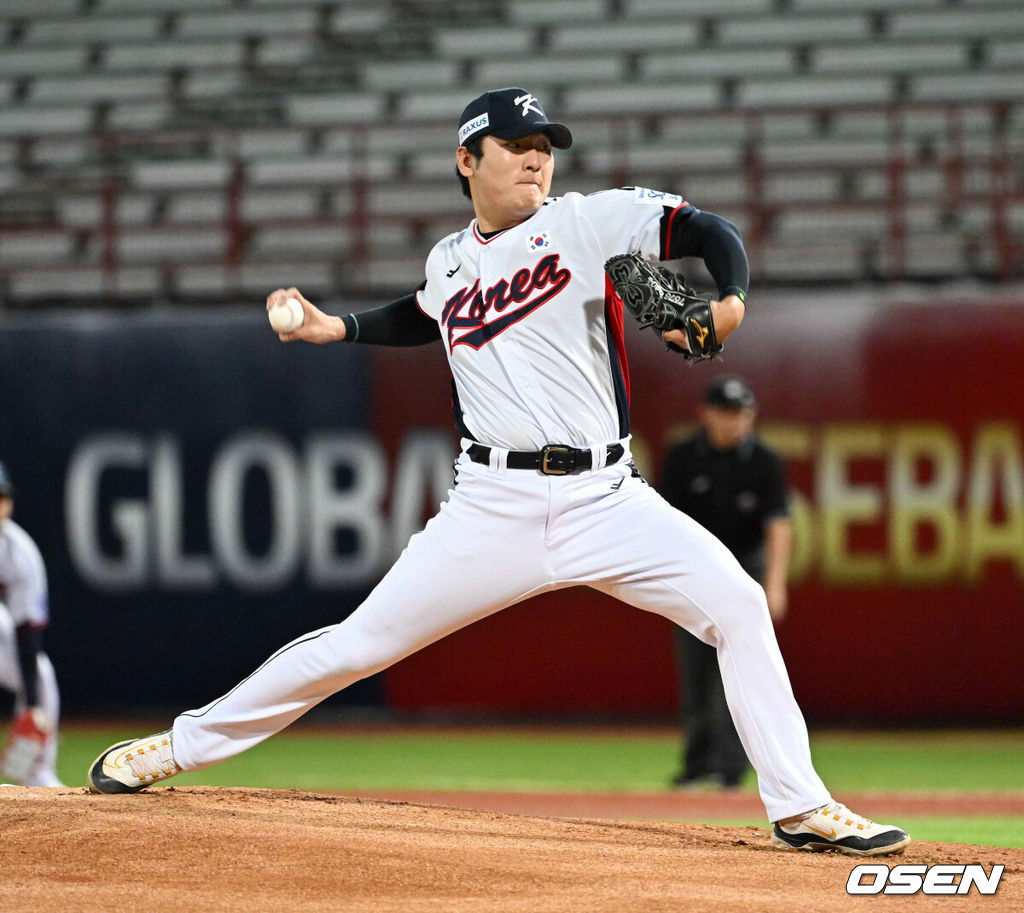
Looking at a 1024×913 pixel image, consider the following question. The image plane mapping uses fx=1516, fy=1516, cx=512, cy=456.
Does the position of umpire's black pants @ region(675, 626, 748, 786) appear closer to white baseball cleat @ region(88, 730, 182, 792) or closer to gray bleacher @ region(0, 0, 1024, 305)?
white baseball cleat @ region(88, 730, 182, 792)

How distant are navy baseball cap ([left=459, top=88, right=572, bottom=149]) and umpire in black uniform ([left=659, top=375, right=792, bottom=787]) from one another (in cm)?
323

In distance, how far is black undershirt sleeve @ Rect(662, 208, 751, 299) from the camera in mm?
3961

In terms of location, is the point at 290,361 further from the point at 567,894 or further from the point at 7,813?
the point at 567,894

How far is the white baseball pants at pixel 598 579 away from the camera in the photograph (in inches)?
162

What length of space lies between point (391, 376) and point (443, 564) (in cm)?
629

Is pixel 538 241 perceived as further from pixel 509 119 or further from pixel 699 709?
pixel 699 709

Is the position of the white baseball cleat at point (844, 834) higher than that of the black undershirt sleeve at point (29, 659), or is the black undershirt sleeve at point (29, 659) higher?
the white baseball cleat at point (844, 834)

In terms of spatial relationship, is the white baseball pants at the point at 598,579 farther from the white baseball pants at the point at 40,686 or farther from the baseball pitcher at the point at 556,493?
the white baseball pants at the point at 40,686

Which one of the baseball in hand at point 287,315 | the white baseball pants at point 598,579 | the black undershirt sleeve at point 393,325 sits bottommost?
the white baseball pants at point 598,579

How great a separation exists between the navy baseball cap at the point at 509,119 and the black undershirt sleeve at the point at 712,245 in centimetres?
42

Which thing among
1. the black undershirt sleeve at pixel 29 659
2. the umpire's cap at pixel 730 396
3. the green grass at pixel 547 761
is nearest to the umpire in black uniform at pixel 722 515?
the umpire's cap at pixel 730 396

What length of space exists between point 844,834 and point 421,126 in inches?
297

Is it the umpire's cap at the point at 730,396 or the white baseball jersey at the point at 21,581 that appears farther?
the umpire's cap at the point at 730,396

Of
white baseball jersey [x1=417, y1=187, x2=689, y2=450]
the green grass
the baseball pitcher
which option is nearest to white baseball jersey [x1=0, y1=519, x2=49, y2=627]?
the green grass
